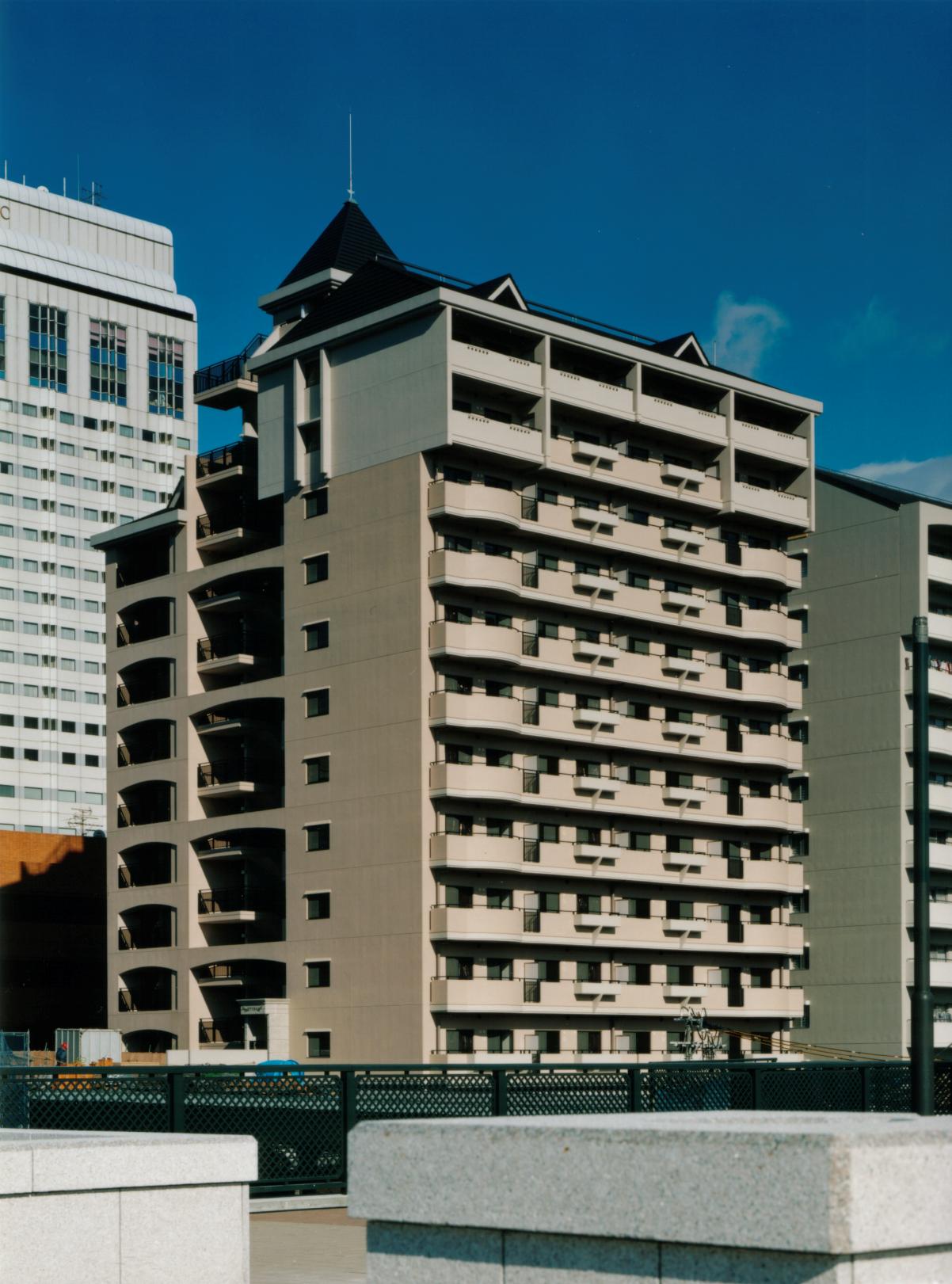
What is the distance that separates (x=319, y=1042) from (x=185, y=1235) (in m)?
57.4

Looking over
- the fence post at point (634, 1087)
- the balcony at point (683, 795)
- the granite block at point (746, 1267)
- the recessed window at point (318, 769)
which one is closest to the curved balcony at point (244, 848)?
the recessed window at point (318, 769)

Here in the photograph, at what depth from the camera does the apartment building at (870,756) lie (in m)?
77.8

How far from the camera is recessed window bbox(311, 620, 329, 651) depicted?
69.5m

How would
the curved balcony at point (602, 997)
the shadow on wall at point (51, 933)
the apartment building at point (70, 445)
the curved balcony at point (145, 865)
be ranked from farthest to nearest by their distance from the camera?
the apartment building at point (70, 445) < the shadow on wall at point (51, 933) < the curved balcony at point (145, 865) < the curved balcony at point (602, 997)

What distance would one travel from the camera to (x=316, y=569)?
2773 inches

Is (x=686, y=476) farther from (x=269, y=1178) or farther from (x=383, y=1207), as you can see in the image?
(x=383, y=1207)

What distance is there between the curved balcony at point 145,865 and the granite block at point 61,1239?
66.4 m

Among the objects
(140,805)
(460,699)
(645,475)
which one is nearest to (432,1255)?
(460,699)

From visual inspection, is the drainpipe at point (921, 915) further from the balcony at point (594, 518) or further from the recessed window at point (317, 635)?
the balcony at point (594, 518)

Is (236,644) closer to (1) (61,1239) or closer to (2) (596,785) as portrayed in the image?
(2) (596,785)

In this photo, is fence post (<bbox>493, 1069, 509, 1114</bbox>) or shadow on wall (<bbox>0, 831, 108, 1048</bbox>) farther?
shadow on wall (<bbox>0, 831, 108, 1048</bbox>)

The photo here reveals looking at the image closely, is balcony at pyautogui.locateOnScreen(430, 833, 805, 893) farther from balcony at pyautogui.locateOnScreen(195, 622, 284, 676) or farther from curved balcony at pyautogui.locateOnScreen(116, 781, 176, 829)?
curved balcony at pyautogui.locateOnScreen(116, 781, 176, 829)

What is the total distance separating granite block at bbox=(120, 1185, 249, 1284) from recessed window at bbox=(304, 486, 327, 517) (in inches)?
2382

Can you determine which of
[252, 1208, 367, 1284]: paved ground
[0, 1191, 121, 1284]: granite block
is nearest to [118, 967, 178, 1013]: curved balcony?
[252, 1208, 367, 1284]: paved ground
